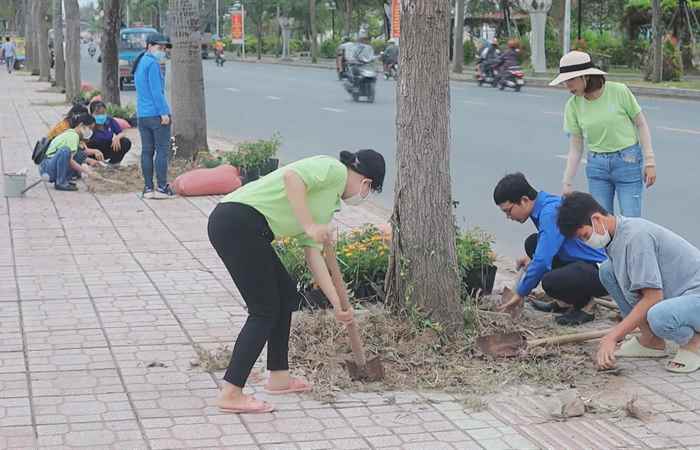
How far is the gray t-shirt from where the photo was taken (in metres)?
5.62

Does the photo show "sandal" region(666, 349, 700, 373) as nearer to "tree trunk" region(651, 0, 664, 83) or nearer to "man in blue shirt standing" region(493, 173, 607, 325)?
"man in blue shirt standing" region(493, 173, 607, 325)

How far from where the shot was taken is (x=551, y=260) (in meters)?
6.59

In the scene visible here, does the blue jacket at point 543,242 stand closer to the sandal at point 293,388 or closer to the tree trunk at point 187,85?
the sandal at point 293,388

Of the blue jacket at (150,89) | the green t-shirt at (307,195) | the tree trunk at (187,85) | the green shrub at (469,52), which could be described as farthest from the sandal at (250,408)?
the green shrub at (469,52)

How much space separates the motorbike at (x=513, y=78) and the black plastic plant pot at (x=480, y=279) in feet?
81.3

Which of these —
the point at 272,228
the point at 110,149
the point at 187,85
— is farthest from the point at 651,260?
the point at 187,85

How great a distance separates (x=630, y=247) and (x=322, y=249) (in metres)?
1.62

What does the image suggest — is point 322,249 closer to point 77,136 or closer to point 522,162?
point 77,136

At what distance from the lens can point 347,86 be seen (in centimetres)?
2694

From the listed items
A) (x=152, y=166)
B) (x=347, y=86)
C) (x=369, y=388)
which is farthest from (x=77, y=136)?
(x=347, y=86)

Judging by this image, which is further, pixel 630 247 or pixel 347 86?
pixel 347 86

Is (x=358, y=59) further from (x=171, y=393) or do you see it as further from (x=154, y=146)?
(x=171, y=393)

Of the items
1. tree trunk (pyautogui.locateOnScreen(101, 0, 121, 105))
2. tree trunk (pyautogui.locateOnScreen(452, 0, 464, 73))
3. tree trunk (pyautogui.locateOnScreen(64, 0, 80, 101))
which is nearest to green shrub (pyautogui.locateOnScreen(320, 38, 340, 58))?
tree trunk (pyautogui.locateOnScreen(452, 0, 464, 73))

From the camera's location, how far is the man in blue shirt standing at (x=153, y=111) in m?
11.4
